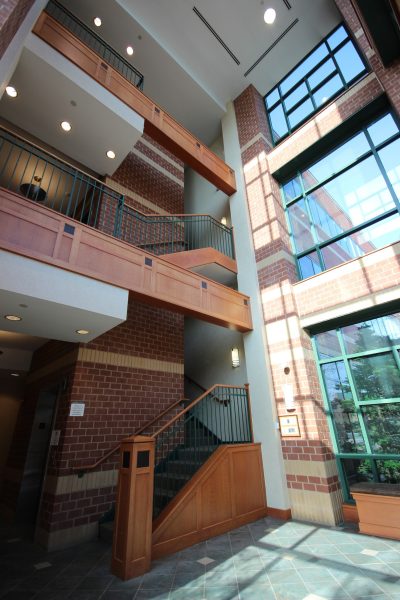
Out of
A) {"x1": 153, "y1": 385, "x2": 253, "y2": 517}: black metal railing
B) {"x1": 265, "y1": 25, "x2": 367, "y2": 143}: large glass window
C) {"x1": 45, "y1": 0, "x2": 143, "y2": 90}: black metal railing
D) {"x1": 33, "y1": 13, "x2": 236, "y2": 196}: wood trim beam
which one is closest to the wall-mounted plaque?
{"x1": 153, "y1": 385, "x2": 253, "y2": 517}: black metal railing

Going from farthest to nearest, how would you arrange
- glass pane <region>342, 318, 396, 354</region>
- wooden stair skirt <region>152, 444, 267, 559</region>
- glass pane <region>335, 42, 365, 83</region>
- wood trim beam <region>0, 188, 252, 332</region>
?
glass pane <region>335, 42, 365, 83</region>
glass pane <region>342, 318, 396, 354</region>
wooden stair skirt <region>152, 444, 267, 559</region>
wood trim beam <region>0, 188, 252, 332</region>

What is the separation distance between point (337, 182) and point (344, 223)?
1.12m

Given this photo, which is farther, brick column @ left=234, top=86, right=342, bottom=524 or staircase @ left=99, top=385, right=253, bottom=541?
brick column @ left=234, top=86, right=342, bottom=524

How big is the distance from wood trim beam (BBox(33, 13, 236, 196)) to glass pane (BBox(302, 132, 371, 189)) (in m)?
2.20

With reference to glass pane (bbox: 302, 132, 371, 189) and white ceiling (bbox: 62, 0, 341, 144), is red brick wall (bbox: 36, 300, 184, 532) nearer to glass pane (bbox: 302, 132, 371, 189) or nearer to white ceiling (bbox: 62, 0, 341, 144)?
glass pane (bbox: 302, 132, 371, 189)

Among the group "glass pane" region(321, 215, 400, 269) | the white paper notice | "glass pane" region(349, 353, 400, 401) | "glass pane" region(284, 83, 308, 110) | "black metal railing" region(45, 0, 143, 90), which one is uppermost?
"black metal railing" region(45, 0, 143, 90)

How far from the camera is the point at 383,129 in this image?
5953 mm

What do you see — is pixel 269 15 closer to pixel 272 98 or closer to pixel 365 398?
pixel 272 98

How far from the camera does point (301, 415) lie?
5.38 meters

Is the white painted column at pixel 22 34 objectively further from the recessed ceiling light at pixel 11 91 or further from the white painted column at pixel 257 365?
the white painted column at pixel 257 365

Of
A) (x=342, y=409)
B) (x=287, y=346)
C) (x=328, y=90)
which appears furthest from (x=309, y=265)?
(x=328, y=90)

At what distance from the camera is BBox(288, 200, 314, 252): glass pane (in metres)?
6.71

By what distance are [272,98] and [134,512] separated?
440 inches

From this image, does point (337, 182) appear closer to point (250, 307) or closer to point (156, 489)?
point (250, 307)
